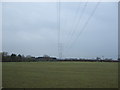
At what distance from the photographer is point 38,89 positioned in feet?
32.2

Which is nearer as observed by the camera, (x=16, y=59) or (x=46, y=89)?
(x=46, y=89)

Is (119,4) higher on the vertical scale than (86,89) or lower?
higher

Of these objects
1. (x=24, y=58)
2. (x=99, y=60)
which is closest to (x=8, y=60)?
(x=24, y=58)

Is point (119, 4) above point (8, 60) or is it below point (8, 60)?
→ above

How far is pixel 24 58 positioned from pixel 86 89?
50.0 meters

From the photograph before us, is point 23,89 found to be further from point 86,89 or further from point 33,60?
point 33,60

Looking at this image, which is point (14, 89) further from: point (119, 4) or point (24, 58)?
point (24, 58)

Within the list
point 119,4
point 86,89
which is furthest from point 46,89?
point 119,4

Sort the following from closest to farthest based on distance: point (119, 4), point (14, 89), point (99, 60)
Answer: point (119, 4) < point (14, 89) < point (99, 60)

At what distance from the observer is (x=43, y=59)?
58875 millimetres

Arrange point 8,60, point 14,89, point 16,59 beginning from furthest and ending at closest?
point 16,59, point 8,60, point 14,89

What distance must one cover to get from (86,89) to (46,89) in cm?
171

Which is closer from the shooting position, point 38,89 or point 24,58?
point 38,89

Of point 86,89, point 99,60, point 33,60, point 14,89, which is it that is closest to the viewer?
point 14,89
